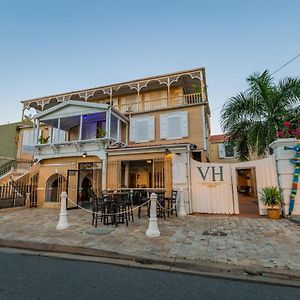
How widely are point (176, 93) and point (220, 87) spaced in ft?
11.1

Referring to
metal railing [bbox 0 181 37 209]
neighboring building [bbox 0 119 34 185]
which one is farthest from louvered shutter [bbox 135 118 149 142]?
neighboring building [bbox 0 119 34 185]

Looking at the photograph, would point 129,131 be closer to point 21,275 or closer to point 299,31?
point 299,31

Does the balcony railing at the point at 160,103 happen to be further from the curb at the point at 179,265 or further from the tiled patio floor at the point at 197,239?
the curb at the point at 179,265

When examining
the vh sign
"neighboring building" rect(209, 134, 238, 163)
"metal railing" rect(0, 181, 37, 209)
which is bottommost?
"metal railing" rect(0, 181, 37, 209)

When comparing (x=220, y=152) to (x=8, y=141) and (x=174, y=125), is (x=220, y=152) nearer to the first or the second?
(x=174, y=125)

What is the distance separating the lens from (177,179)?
9594mm

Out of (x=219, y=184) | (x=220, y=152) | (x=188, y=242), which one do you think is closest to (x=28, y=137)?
(x=219, y=184)

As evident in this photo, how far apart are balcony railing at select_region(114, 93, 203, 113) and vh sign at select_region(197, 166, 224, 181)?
5.85 meters

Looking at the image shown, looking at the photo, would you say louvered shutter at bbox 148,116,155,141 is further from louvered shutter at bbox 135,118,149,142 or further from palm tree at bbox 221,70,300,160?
palm tree at bbox 221,70,300,160

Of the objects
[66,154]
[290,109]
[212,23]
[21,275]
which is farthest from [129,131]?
[21,275]

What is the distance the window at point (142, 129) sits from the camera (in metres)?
14.1

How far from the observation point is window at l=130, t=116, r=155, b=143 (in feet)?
46.2

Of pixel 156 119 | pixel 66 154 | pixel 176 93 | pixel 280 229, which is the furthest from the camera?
pixel 176 93

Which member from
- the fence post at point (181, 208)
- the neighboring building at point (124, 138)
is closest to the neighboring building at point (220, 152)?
the neighboring building at point (124, 138)
